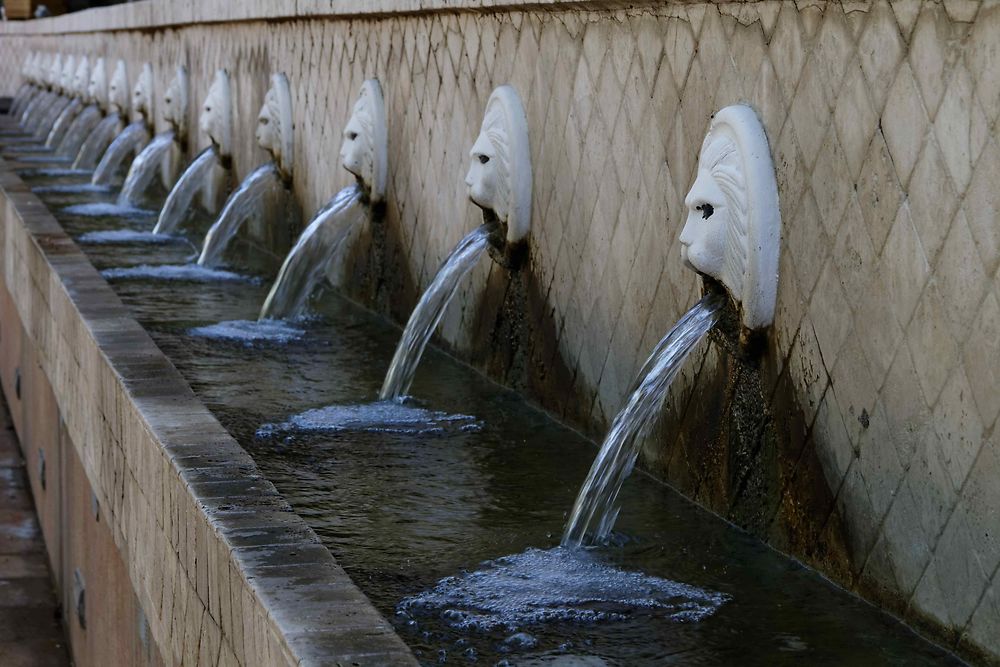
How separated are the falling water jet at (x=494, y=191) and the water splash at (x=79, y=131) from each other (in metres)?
10.6

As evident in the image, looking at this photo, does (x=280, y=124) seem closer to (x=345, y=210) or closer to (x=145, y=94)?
(x=345, y=210)

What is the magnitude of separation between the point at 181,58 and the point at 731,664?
917 cm

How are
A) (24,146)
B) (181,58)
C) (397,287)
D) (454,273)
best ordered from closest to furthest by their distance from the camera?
(454,273) → (397,287) → (181,58) → (24,146)

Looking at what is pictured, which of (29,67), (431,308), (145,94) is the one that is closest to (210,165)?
(145,94)

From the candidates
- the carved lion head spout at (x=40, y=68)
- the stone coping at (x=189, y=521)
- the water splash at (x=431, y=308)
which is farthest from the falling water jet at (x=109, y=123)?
the water splash at (x=431, y=308)

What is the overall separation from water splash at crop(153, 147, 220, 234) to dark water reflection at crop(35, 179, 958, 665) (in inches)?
161

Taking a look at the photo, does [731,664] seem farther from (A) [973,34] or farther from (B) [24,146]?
(B) [24,146]

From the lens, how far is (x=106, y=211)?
10.9 meters

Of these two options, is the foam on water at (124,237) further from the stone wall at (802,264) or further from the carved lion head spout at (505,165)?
the carved lion head spout at (505,165)

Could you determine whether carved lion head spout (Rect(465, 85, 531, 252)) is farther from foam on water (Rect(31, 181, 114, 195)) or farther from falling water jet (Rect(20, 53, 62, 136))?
falling water jet (Rect(20, 53, 62, 136))

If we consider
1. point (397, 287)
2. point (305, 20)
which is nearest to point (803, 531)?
point (397, 287)

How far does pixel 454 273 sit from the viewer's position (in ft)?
18.0

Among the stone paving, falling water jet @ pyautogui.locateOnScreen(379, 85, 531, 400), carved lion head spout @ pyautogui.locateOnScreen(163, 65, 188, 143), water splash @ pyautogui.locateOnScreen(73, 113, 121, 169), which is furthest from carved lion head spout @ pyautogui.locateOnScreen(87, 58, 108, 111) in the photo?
falling water jet @ pyautogui.locateOnScreen(379, 85, 531, 400)

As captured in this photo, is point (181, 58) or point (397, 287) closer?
point (397, 287)
